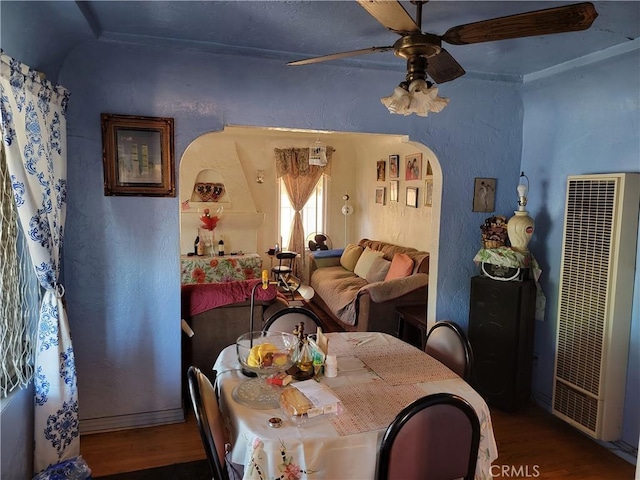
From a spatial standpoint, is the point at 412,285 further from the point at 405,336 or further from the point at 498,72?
the point at 498,72

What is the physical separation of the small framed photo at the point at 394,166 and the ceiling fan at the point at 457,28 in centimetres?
398

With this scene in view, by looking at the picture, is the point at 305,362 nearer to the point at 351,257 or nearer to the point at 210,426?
the point at 210,426

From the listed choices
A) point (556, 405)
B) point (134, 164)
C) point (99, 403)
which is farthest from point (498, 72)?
point (99, 403)

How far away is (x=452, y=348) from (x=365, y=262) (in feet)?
11.0

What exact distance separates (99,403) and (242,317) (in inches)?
40.8

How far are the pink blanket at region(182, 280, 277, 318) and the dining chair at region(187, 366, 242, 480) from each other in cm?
150

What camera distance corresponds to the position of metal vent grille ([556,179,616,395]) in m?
2.51

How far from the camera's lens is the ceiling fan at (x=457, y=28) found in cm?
133

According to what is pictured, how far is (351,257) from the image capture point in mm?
6082

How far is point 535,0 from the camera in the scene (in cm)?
194

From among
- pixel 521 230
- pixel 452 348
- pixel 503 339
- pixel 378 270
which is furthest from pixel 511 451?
pixel 378 270

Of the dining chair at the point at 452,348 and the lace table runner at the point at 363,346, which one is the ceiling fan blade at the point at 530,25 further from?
the lace table runner at the point at 363,346

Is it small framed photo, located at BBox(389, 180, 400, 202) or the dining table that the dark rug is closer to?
the dining table

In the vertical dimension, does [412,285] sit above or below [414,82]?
below
